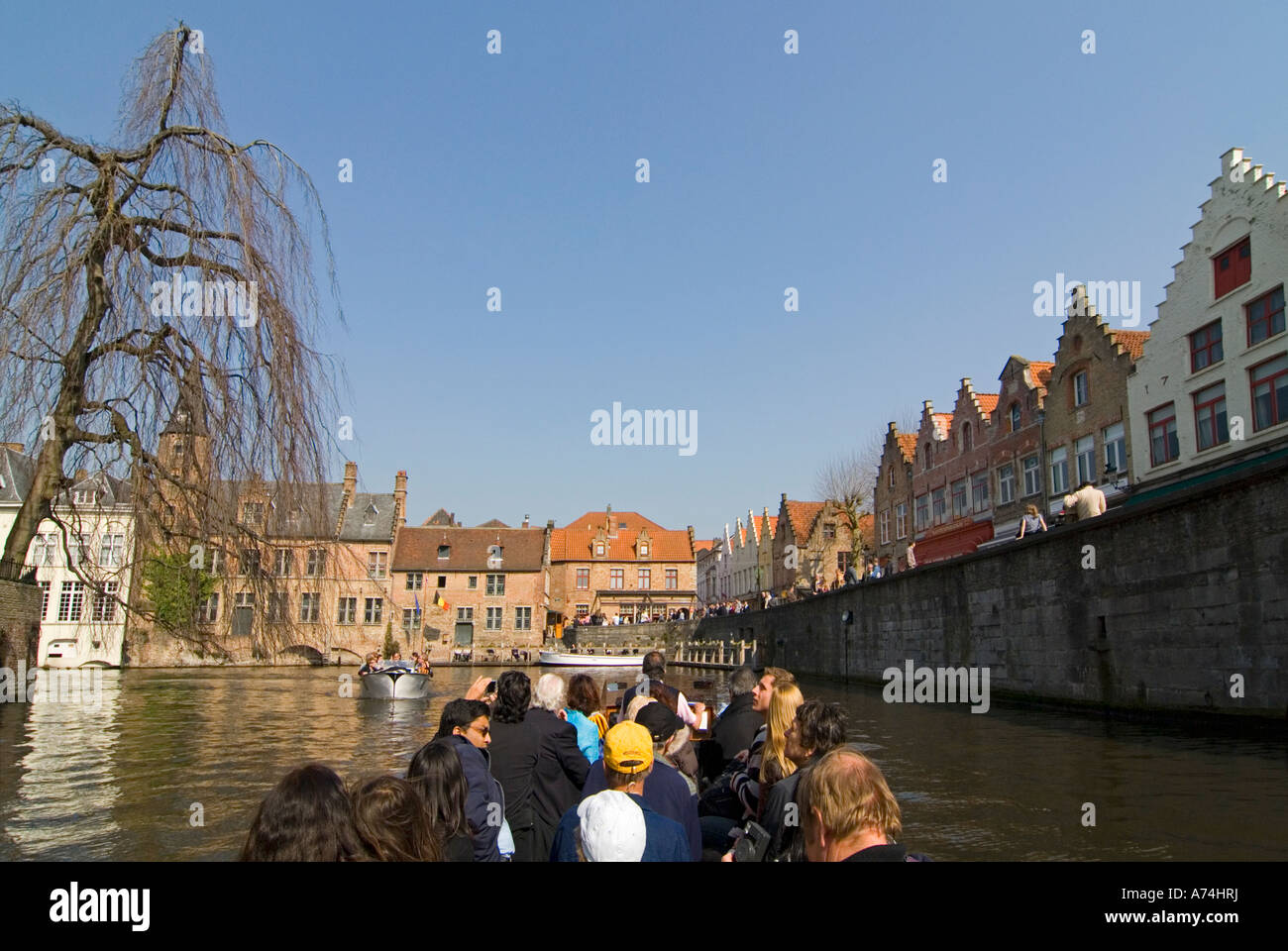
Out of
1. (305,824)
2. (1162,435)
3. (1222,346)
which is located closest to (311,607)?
(305,824)

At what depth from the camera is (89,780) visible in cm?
1171

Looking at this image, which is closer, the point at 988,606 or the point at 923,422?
the point at 988,606

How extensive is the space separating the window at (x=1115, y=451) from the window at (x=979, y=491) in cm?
820

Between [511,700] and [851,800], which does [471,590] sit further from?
[851,800]

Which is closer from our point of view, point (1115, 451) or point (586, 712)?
point (586, 712)

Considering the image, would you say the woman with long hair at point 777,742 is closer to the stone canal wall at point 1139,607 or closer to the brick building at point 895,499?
the stone canal wall at point 1139,607

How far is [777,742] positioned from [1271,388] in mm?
23032

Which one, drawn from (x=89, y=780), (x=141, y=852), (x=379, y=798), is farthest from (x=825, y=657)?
(x=379, y=798)

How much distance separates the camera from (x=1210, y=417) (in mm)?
24922

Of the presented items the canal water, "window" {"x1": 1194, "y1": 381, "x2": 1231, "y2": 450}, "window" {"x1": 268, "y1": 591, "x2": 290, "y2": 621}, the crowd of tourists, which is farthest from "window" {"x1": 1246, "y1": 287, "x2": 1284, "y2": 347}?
"window" {"x1": 268, "y1": 591, "x2": 290, "y2": 621}

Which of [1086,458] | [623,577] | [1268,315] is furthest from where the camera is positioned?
[623,577]

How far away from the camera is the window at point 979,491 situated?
37.6 metres
